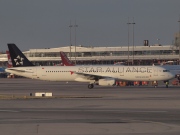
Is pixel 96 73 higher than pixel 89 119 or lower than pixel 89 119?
higher

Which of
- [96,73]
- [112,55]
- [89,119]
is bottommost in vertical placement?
[89,119]

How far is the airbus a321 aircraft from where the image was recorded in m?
69.0

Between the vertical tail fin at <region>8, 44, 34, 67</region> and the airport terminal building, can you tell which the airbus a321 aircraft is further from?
the airport terminal building

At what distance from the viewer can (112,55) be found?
6555 inches

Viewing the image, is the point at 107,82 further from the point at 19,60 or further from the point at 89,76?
the point at 19,60

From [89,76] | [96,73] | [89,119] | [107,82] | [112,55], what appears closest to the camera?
[89,119]

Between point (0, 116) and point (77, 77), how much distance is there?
4127 cm

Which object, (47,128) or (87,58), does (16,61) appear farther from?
(87,58)

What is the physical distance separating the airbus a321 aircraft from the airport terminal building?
271ft

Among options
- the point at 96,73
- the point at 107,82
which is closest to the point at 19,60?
the point at 96,73

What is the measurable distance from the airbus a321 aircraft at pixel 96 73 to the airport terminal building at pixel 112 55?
8269cm

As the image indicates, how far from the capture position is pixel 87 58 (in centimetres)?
16725

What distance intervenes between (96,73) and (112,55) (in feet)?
316

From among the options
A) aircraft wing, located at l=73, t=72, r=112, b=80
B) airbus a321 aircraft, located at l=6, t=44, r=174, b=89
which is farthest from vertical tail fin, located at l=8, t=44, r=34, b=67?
aircraft wing, located at l=73, t=72, r=112, b=80
